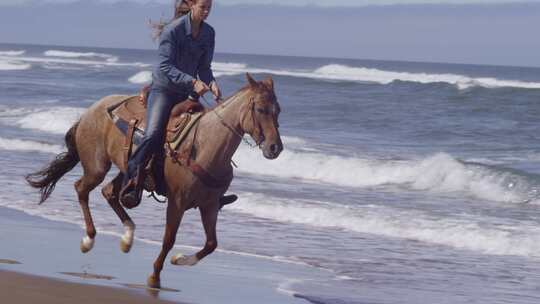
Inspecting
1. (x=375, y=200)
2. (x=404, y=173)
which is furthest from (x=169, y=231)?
(x=404, y=173)

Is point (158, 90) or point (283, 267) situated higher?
point (158, 90)

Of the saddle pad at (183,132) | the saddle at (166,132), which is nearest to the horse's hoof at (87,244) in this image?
the saddle at (166,132)

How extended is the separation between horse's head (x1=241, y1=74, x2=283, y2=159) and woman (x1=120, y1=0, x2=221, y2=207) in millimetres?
395

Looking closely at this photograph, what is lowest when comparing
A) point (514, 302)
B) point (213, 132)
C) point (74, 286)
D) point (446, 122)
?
point (74, 286)

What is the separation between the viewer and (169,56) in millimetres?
7898

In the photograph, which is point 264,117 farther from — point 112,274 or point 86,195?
point 86,195

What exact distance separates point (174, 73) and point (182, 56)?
265mm

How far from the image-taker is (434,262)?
10.7m

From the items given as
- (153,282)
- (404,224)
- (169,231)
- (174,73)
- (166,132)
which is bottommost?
(153,282)

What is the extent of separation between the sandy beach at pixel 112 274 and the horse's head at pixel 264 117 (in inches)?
48.0

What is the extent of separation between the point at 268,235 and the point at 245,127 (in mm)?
4421

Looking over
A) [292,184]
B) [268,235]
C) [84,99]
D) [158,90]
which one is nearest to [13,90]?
[84,99]

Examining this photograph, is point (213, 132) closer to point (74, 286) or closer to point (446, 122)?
point (74, 286)

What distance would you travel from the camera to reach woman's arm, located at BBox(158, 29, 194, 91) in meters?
7.78
